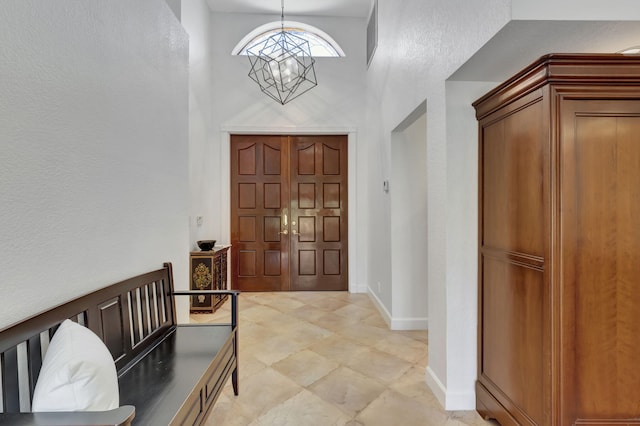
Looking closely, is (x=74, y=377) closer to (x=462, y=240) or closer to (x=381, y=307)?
(x=462, y=240)

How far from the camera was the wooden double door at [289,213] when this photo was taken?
5.32 meters

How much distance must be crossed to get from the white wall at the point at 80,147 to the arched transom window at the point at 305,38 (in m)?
3.14

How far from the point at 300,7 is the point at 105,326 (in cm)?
499

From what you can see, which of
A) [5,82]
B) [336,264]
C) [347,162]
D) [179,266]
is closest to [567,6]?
[5,82]

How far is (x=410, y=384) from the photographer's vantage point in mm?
2533

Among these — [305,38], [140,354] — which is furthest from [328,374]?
[305,38]

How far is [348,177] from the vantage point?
5.34 meters

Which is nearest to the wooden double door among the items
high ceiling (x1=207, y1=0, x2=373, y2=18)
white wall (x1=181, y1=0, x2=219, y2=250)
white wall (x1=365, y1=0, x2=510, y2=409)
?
white wall (x1=181, y1=0, x2=219, y2=250)

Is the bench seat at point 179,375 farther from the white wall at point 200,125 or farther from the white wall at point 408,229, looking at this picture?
the white wall at point 200,125

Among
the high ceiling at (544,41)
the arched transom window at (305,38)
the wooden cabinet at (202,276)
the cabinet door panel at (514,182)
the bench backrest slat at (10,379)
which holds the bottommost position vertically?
the wooden cabinet at (202,276)

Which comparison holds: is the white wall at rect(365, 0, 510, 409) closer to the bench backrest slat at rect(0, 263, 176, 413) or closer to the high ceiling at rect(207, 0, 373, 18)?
the bench backrest slat at rect(0, 263, 176, 413)

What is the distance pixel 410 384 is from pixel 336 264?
2940mm

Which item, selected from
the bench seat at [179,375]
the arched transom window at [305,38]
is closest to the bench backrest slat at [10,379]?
the bench seat at [179,375]

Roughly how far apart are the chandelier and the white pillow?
428 centimetres
